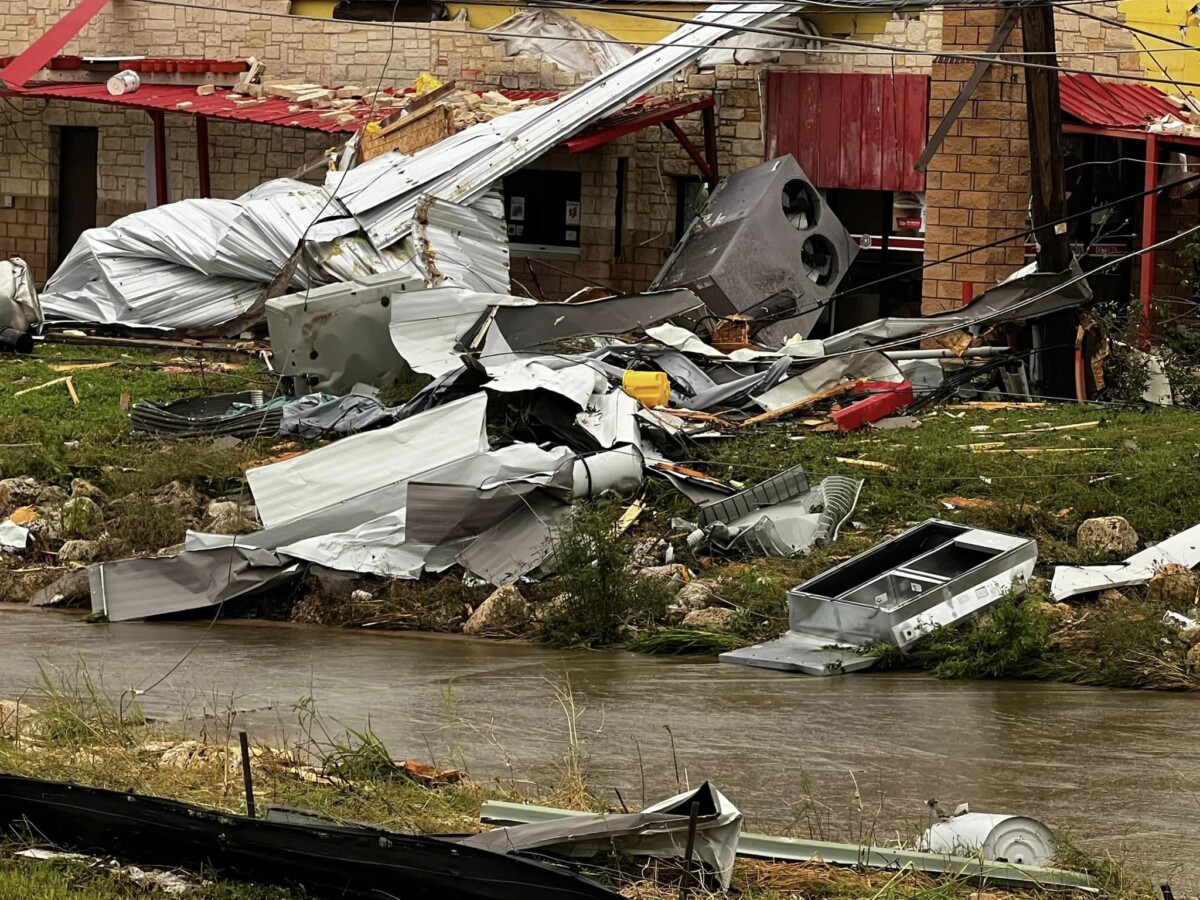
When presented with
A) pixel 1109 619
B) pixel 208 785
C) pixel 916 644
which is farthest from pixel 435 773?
pixel 1109 619

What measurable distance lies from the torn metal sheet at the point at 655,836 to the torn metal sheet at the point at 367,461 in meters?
6.39

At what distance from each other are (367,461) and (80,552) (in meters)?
2.02

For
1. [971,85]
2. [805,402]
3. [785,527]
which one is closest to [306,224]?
[805,402]

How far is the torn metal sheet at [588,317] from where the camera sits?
48.0 ft

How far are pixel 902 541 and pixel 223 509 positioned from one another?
4.68m

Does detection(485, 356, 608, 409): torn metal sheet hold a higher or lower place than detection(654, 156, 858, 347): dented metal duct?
lower

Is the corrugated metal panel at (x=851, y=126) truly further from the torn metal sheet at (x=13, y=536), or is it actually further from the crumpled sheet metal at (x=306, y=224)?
the torn metal sheet at (x=13, y=536)

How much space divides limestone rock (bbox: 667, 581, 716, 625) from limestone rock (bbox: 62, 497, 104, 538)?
4237mm

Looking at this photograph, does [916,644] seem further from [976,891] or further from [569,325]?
[569,325]

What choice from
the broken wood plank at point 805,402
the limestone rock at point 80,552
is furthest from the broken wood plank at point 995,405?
the limestone rock at point 80,552

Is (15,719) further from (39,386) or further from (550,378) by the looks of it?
(39,386)

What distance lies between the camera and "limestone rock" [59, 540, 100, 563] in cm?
1097

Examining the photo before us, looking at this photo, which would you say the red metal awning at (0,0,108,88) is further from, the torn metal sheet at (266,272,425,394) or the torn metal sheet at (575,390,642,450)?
the torn metal sheet at (575,390,642,450)

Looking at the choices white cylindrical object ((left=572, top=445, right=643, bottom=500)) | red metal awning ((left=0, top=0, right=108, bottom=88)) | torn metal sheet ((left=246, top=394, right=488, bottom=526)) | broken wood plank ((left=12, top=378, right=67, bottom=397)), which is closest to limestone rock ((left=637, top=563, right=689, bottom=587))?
white cylindrical object ((left=572, top=445, right=643, bottom=500))
